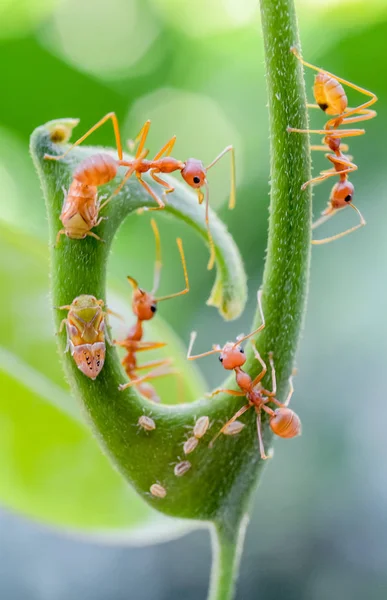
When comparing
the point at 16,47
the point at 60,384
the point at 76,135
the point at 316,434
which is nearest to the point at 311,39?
the point at 76,135

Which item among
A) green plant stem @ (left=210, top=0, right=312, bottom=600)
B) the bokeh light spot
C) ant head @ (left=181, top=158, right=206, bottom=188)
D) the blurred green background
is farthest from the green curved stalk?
the bokeh light spot

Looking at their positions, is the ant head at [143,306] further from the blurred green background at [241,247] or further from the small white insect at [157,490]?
the blurred green background at [241,247]

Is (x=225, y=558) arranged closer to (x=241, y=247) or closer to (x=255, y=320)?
(x=255, y=320)

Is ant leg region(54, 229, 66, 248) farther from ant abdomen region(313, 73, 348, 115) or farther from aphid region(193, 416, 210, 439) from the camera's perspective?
ant abdomen region(313, 73, 348, 115)

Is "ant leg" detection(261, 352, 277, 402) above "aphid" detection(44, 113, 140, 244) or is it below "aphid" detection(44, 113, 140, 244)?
below

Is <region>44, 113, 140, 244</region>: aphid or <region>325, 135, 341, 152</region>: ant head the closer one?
<region>44, 113, 140, 244</region>: aphid

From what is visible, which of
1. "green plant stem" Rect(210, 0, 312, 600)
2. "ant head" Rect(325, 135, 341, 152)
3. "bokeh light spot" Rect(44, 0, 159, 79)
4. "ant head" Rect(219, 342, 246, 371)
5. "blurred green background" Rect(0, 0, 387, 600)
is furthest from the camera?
"bokeh light spot" Rect(44, 0, 159, 79)
